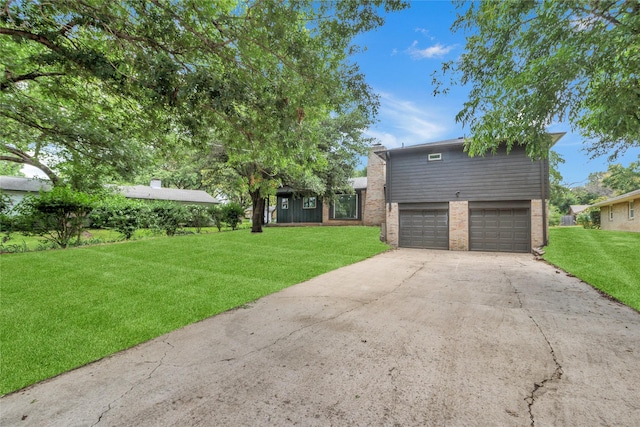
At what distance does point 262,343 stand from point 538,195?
12.4 meters

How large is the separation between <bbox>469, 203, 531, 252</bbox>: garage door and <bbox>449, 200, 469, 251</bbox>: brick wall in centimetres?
21

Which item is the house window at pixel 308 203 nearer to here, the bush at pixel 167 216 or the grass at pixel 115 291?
the bush at pixel 167 216

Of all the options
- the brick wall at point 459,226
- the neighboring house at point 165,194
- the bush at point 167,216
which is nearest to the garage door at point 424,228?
the brick wall at point 459,226

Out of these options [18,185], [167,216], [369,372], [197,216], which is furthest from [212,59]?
[18,185]

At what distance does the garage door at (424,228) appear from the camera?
12.3m

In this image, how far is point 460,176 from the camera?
1192 cm

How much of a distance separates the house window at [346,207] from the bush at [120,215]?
1211 cm

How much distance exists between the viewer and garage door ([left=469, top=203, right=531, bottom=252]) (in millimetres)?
10977

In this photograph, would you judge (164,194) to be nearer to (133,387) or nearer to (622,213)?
(133,387)

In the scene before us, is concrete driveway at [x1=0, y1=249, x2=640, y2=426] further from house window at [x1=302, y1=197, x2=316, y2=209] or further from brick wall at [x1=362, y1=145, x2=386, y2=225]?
house window at [x1=302, y1=197, x2=316, y2=209]

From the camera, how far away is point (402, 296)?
191 inches

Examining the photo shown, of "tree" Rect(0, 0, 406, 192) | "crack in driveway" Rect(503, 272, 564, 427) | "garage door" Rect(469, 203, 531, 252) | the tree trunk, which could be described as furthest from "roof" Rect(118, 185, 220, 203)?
"crack in driveway" Rect(503, 272, 564, 427)

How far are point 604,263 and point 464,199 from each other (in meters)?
5.27

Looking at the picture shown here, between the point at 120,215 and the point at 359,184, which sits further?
the point at 359,184
